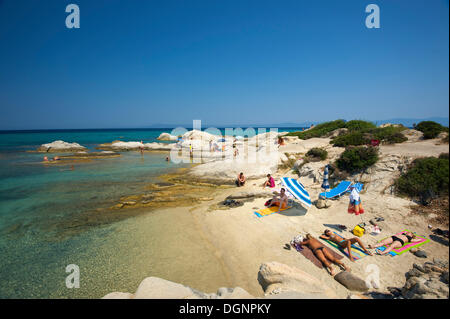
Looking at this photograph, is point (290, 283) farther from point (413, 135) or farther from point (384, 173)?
point (413, 135)

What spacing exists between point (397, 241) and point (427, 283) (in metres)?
3.41

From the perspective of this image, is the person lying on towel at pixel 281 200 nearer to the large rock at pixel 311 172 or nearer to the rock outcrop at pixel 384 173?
the large rock at pixel 311 172

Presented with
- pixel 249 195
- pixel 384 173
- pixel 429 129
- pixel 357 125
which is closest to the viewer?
pixel 384 173

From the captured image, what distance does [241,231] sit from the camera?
8.41m

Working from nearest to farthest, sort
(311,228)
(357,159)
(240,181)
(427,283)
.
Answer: (427,283), (311,228), (357,159), (240,181)

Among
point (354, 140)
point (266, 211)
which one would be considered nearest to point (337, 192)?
point (266, 211)

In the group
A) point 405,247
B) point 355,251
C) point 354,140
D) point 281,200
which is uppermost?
point 354,140

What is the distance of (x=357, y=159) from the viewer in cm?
1177

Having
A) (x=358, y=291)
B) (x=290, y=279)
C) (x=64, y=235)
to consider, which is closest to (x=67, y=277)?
(x=64, y=235)

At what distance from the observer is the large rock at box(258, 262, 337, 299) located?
429 cm

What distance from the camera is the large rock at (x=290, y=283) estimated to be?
429 cm

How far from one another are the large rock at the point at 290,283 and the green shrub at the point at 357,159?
9.40 meters
